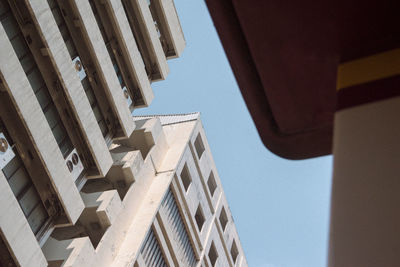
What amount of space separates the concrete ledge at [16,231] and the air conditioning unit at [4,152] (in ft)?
2.52

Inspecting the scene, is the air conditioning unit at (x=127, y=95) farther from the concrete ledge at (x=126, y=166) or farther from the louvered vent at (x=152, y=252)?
the louvered vent at (x=152, y=252)

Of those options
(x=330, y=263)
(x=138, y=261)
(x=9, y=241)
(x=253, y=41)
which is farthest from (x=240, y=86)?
(x=138, y=261)

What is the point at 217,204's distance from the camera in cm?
2942

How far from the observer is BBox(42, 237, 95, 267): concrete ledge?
51.2 feet

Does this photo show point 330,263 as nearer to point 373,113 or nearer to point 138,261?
point 373,113

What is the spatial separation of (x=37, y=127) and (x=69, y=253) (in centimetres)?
442

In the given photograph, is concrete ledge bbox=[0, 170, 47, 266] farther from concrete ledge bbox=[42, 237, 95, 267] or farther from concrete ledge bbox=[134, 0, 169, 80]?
concrete ledge bbox=[134, 0, 169, 80]

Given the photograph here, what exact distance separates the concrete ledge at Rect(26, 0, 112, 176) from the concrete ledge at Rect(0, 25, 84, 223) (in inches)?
64.7

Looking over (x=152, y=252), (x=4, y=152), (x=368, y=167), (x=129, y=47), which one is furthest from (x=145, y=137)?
(x=368, y=167)

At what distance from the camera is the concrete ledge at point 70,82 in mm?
14881

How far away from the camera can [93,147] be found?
1694 cm

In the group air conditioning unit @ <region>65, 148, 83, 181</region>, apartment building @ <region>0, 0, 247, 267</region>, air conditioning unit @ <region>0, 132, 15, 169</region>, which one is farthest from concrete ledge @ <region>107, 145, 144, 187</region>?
air conditioning unit @ <region>0, 132, 15, 169</region>

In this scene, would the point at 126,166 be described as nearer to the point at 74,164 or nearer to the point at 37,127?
the point at 74,164

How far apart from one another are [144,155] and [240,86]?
21.9 m
